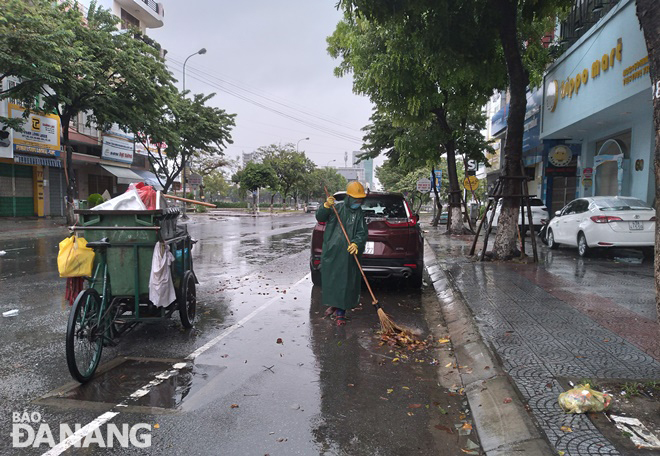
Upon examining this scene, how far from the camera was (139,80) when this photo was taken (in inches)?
792

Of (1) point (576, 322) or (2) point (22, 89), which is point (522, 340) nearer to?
(1) point (576, 322)

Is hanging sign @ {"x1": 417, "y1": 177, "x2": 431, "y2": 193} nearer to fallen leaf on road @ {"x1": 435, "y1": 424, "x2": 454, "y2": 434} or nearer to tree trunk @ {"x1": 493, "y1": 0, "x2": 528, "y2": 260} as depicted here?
tree trunk @ {"x1": 493, "y1": 0, "x2": 528, "y2": 260}

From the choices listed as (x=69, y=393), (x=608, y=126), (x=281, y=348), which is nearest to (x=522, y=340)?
(x=281, y=348)

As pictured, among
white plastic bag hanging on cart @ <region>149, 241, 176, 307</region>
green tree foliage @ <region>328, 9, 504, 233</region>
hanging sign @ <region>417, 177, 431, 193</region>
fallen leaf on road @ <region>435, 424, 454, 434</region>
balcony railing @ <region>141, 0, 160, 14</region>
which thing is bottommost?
fallen leaf on road @ <region>435, 424, 454, 434</region>

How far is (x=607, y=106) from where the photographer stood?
1198 centimetres

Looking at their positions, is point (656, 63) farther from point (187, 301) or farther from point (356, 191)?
point (187, 301)

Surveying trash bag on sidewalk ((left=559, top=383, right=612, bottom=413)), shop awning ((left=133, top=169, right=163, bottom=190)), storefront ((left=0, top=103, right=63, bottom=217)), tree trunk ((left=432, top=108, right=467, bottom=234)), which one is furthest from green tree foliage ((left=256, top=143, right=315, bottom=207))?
trash bag on sidewalk ((left=559, top=383, right=612, bottom=413))

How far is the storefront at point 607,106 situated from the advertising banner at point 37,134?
2369 cm

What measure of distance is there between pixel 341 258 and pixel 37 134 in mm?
25850

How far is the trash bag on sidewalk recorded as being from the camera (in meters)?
3.29

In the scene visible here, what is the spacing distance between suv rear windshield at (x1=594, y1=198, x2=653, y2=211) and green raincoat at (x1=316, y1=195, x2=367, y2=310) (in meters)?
7.64

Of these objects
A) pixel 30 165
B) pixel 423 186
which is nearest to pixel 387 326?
pixel 423 186

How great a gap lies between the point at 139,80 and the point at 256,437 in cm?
2007

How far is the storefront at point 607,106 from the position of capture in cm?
1088
